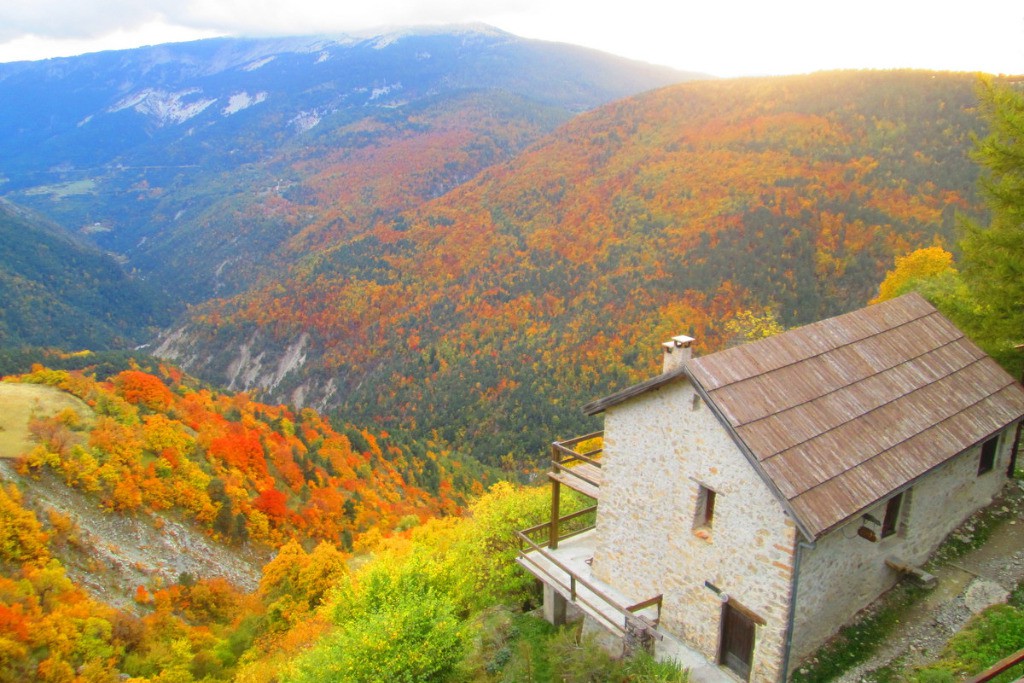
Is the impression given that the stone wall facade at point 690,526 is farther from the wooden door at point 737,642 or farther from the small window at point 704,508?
the wooden door at point 737,642

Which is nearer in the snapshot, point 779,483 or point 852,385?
point 779,483

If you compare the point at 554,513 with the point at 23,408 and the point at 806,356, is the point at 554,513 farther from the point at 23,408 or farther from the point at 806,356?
the point at 23,408

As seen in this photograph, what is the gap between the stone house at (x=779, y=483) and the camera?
12.9m

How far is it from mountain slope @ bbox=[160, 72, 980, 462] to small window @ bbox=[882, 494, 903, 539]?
8057cm

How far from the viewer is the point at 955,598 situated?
15.2 metres

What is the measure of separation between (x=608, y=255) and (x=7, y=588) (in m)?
108

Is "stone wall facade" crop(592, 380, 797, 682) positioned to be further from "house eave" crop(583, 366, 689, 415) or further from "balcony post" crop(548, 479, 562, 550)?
"balcony post" crop(548, 479, 562, 550)

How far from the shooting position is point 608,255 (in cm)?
12750

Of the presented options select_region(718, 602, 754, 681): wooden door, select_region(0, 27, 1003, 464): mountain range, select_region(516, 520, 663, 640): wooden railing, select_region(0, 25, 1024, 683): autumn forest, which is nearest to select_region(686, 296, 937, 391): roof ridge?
select_region(0, 25, 1024, 683): autumn forest

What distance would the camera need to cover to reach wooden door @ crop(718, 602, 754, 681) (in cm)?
1381

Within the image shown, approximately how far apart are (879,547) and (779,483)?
498 centimetres

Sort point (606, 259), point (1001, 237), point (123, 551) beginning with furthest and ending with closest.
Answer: point (606, 259)
point (123, 551)
point (1001, 237)

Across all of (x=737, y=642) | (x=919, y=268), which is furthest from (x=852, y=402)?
(x=919, y=268)

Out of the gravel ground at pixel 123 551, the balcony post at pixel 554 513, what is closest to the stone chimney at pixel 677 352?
the balcony post at pixel 554 513
